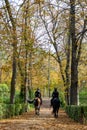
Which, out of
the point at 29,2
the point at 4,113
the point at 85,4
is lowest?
the point at 4,113

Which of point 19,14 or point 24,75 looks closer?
point 19,14

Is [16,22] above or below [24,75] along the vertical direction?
above

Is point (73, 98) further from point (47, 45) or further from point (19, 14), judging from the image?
point (47, 45)

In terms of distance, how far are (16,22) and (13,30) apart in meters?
1.48

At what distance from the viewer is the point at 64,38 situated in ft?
146

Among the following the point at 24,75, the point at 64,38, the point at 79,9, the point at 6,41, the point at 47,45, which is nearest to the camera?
the point at 79,9

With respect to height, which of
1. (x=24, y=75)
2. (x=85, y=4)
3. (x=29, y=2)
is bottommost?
(x=24, y=75)

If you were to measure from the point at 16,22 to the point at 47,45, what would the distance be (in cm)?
1390

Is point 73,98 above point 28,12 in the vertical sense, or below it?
below

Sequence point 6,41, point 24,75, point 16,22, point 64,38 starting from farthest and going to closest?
point 64,38 → point 24,75 → point 16,22 → point 6,41

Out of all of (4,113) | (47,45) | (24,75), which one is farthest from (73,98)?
(47,45)

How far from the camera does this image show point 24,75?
35000 mm

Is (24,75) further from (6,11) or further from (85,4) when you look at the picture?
(85,4)

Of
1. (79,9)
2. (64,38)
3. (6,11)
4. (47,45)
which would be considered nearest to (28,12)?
(6,11)
